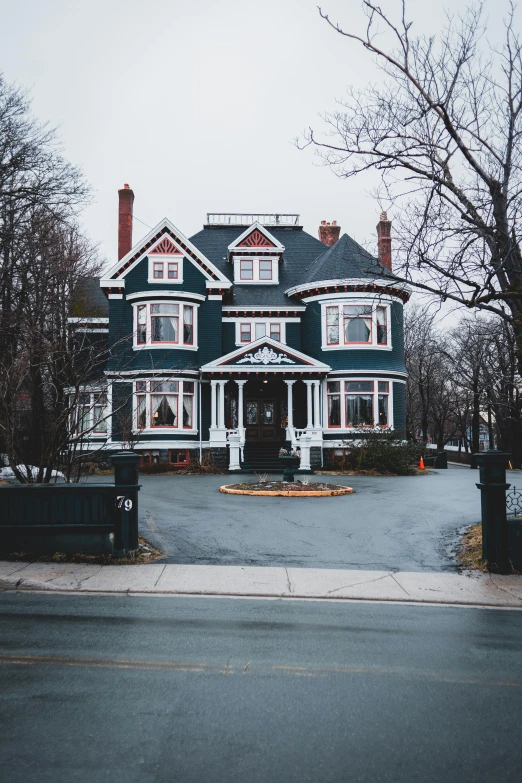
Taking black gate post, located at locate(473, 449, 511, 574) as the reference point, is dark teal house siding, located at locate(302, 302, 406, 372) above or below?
above

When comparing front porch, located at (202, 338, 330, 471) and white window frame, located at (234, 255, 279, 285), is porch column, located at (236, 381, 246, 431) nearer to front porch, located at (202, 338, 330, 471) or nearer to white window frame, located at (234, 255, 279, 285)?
front porch, located at (202, 338, 330, 471)

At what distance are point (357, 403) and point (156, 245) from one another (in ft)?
40.5

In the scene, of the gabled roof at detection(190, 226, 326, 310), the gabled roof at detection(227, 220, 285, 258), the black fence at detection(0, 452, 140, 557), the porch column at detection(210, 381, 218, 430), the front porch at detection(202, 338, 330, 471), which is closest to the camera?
the black fence at detection(0, 452, 140, 557)

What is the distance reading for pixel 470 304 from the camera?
10578 millimetres

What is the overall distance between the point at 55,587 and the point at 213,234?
31.0m

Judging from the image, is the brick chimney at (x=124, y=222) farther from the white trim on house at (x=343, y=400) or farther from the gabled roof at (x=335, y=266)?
Result: the white trim on house at (x=343, y=400)

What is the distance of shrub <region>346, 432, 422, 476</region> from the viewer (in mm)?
26906

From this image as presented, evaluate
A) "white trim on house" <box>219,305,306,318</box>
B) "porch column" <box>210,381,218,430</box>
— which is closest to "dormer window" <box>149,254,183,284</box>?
"white trim on house" <box>219,305,306,318</box>

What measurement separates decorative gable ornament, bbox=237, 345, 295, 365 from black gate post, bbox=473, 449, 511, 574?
64.8ft

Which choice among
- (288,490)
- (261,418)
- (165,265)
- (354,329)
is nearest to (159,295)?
(165,265)

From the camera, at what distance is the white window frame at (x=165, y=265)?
30.3 metres

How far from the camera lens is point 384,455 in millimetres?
26938

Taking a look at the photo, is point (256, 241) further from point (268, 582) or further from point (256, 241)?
point (268, 582)

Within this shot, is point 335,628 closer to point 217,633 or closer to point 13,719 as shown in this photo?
point 217,633
